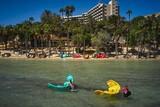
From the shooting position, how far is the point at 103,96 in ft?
118

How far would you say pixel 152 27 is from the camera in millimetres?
104750

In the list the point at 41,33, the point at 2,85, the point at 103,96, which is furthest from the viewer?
the point at 41,33

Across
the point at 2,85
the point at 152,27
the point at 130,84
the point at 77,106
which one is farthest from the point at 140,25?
the point at 77,106

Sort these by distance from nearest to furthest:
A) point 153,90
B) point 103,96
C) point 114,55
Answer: point 103,96
point 153,90
point 114,55

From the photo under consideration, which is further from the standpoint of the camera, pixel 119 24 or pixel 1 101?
pixel 119 24

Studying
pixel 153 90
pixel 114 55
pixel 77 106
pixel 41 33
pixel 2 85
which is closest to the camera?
pixel 77 106

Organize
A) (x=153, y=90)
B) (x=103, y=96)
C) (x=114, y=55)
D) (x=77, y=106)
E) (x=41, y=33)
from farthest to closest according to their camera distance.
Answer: (x=41, y=33)
(x=114, y=55)
(x=153, y=90)
(x=103, y=96)
(x=77, y=106)

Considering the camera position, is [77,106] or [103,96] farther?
[103,96]

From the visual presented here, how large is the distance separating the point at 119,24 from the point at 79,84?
80.2 meters

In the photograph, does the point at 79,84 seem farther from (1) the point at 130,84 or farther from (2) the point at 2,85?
(2) the point at 2,85

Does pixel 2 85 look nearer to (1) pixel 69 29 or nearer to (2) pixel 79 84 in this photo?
(2) pixel 79 84

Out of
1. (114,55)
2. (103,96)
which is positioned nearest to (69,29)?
(114,55)

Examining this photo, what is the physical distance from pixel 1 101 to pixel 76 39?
74.1 meters

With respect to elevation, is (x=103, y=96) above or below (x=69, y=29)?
below
